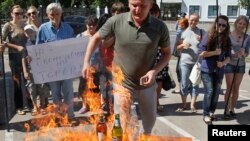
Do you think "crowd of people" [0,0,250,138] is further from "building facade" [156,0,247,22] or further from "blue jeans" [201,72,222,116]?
"building facade" [156,0,247,22]

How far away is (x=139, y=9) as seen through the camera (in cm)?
409

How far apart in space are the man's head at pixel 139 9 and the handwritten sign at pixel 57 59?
2325 mm

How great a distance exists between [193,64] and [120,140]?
3.90 m

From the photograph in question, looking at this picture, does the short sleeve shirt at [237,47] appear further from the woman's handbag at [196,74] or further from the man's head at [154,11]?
the man's head at [154,11]

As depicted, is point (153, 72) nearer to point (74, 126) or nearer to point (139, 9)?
point (139, 9)

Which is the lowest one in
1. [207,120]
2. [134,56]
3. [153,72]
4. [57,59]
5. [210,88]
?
[207,120]

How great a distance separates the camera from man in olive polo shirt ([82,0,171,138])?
13.6 feet

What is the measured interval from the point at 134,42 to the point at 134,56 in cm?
17

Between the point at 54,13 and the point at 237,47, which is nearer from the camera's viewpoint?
the point at 54,13

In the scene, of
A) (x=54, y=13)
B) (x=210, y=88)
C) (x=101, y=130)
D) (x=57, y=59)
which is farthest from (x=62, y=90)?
(x=101, y=130)

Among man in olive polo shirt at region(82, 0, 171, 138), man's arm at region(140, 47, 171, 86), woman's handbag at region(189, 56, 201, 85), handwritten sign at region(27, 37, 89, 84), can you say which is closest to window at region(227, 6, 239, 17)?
woman's handbag at region(189, 56, 201, 85)

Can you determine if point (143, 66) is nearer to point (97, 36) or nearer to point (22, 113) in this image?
point (97, 36)

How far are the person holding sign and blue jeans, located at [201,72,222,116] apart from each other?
222 centimetres

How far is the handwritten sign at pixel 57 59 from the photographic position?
618 cm
